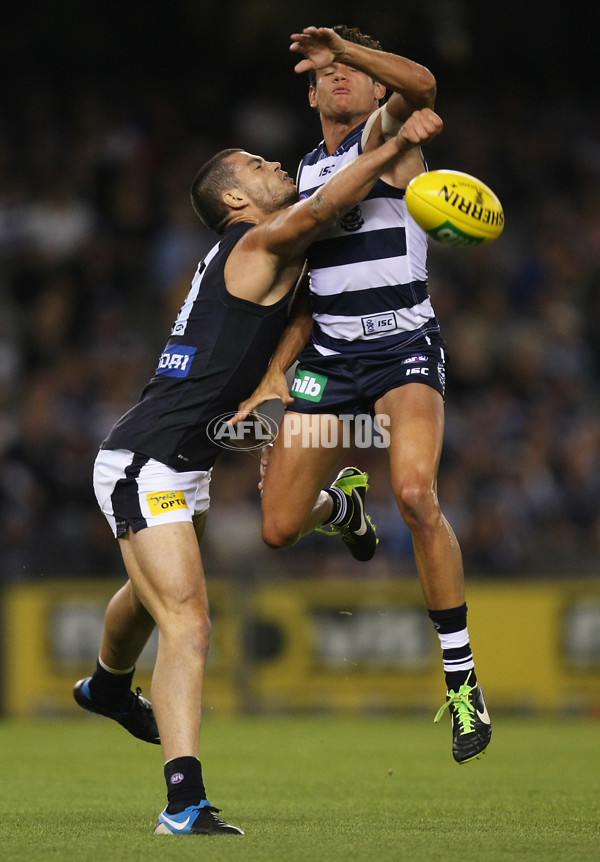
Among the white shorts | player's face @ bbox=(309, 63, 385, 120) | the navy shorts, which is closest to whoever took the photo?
the white shorts

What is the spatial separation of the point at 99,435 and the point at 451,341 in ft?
12.9

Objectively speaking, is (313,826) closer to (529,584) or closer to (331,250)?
(331,250)

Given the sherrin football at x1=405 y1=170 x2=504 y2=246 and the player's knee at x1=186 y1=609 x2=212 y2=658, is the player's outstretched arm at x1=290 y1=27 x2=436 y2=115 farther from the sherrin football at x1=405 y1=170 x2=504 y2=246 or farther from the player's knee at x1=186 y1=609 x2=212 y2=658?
the player's knee at x1=186 y1=609 x2=212 y2=658

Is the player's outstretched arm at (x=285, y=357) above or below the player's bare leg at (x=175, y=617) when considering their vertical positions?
above

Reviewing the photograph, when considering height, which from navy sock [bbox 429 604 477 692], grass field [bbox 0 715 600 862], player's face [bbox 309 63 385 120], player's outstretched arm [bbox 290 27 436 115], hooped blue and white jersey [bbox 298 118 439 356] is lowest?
grass field [bbox 0 715 600 862]

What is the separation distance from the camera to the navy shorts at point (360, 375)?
618 cm

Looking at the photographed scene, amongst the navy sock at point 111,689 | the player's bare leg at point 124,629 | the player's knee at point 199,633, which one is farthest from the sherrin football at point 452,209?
the navy sock at point 111,689

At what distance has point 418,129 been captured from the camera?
18.4 feet

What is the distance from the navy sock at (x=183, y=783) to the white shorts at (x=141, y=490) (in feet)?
3.12

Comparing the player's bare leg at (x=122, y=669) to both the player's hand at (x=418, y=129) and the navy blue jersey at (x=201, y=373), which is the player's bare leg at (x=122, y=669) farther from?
the player's hand at (x=418, y=129)

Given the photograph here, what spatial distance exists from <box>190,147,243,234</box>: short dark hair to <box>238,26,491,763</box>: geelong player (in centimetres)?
55

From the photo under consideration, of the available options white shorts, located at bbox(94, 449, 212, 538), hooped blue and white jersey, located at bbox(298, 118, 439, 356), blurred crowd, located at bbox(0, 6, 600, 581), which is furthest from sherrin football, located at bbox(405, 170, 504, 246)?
blurred crowd, located at bbox(0, 6, 600, 581)

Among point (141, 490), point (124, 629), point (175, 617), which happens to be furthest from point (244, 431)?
point (175, 617)

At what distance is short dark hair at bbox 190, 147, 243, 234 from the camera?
19.8 ft
